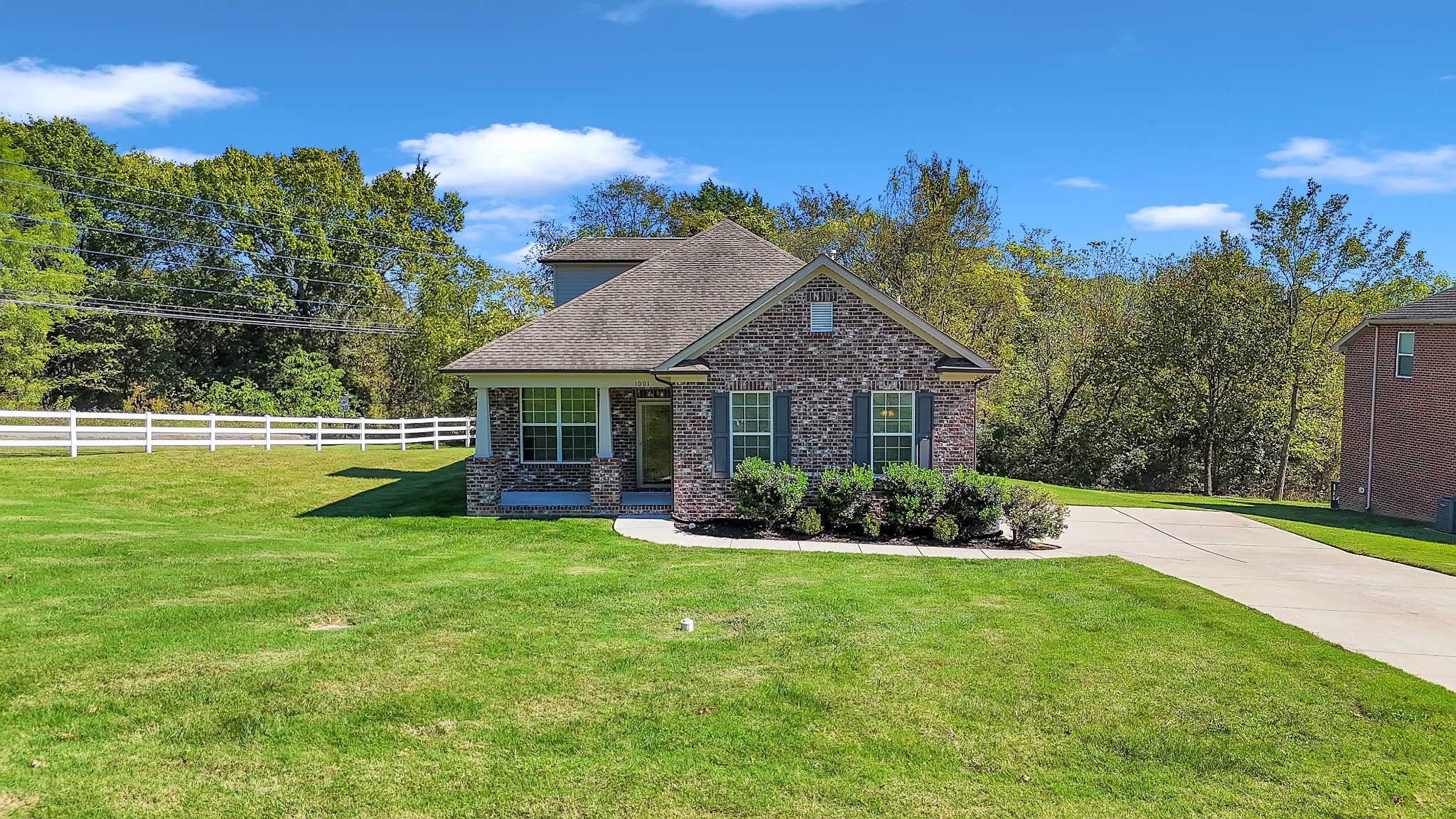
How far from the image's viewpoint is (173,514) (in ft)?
58.2

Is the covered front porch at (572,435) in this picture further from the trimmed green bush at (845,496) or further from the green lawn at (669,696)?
the green lawn at (669,696)

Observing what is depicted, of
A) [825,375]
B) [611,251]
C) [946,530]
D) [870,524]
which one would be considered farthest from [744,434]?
[611,251]

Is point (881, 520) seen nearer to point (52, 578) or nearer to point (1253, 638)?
point (1253, 638)

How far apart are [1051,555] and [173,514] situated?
55.1ft

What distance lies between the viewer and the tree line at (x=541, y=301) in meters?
35.1

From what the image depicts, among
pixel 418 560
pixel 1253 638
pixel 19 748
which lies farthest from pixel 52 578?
pixel 1253 638

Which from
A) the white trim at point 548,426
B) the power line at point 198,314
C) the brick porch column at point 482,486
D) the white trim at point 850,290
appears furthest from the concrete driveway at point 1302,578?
the power line at point 198,314

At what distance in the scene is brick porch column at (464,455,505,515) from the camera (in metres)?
17.9

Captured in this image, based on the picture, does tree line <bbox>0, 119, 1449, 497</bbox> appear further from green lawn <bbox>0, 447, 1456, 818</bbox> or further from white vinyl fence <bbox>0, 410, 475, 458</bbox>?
green lawn <bbox>0, 447, 1456, 818</bbox>

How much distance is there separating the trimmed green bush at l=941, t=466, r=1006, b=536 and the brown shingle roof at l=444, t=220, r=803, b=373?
582 cm

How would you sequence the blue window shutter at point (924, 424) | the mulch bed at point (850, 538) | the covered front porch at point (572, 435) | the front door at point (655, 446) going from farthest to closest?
the front door at point (655, 446) → the covered front porch at point (572, 435) → the blue window shutter at point (924, 424) → the mulch bed at point (850, 538)

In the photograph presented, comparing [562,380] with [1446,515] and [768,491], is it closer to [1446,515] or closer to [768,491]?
[768,491]

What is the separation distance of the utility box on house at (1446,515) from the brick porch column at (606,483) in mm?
20031

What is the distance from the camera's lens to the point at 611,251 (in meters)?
23.5
